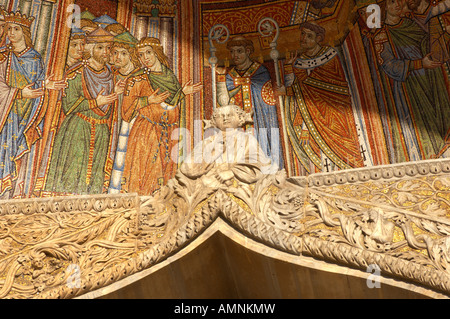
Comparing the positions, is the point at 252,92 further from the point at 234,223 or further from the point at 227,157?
the point at 234,223

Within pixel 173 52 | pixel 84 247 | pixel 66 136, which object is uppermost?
pixel 173 52

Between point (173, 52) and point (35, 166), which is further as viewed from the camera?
point (173, 52)

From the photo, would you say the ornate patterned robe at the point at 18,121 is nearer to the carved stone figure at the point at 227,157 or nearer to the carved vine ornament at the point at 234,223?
the carved vine ornament at the point at 234,223

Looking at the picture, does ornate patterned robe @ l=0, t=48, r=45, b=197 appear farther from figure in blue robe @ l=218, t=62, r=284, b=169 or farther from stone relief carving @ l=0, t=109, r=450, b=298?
figure in blue robe @ l=218, t=62, r=284, b=169

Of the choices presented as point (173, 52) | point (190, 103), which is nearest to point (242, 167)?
point (190, 103)

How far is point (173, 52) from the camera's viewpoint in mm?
6645

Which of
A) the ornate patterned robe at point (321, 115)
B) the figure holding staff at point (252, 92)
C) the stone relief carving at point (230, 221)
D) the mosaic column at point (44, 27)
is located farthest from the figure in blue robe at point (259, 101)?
the mosaic column at point (44, 27)

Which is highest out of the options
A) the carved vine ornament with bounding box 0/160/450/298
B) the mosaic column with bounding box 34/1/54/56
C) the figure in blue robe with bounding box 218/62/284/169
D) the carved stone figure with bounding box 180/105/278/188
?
the mosaic column with bounding box 34/1/54/56

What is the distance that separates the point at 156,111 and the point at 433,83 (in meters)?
2.06

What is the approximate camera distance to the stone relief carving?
5293 millimetres

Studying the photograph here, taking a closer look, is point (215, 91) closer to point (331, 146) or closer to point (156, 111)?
point (156, 111)

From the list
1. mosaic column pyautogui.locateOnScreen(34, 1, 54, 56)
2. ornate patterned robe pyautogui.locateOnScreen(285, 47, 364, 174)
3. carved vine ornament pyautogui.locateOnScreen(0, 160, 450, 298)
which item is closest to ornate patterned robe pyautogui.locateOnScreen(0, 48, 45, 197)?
mosaic column pyautogui.locateOnScreen(34, 1, 54, 56)

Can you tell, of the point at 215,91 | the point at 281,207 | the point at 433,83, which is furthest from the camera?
the point at 215,91

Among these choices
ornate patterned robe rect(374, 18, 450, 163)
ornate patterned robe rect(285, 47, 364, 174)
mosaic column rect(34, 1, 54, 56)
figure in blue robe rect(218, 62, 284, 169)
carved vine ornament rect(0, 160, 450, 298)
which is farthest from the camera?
mosaic column rect(34, 1, 54, 56)
